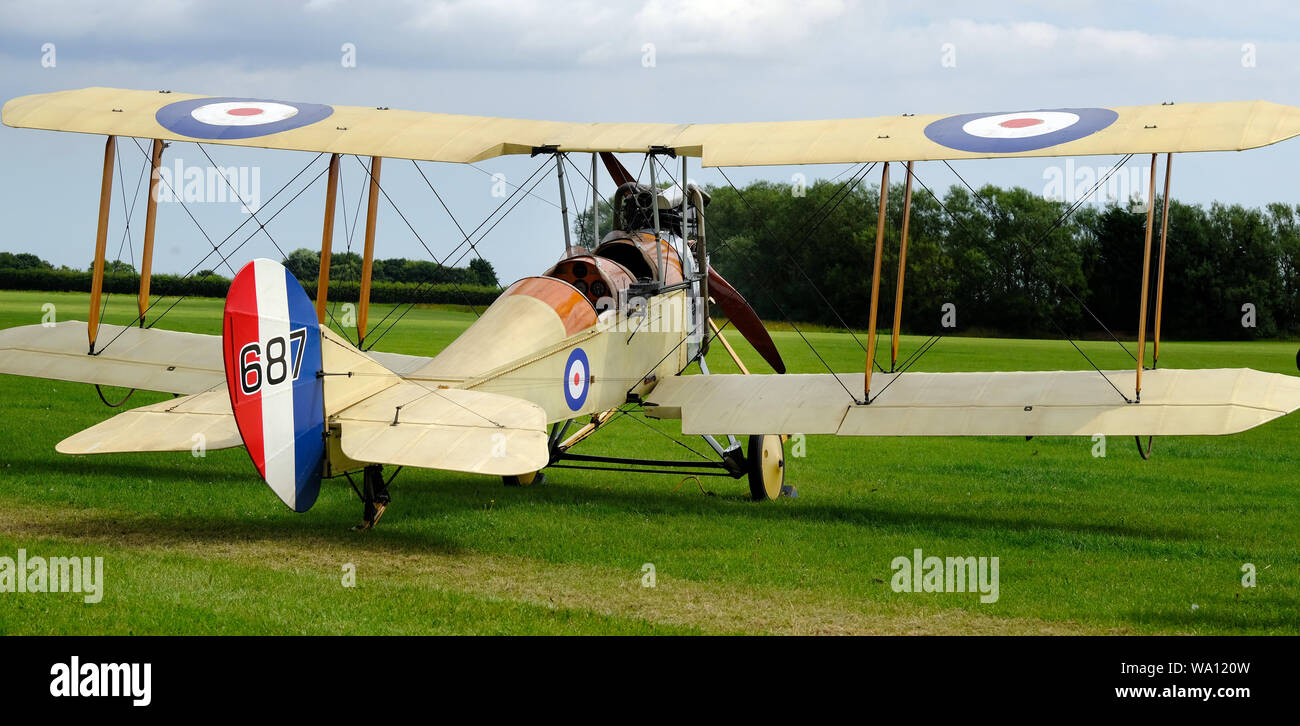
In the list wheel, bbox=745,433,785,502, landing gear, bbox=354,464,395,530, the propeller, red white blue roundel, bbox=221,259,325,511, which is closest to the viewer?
red white blue roundel, bbox=221,259,325,511

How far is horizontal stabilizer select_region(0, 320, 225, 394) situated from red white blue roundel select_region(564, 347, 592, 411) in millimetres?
3279

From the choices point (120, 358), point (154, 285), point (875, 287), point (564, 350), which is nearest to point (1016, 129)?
point (875, 287)

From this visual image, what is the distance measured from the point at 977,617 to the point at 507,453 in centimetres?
274

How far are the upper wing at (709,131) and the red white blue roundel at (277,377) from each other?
2998mm

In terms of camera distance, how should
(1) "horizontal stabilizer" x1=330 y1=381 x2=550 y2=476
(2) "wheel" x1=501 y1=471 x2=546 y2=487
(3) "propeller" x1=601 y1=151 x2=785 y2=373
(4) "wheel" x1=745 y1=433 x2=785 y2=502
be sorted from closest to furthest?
(1) "horizontal stabilizer" x1=330 y1=381 x2=550 y2=476, (4) "wheel" x1=745 y1=433 x2=785 y2=502, (2) "wheel" x1=501 y1=471 x2=546 y2=487, (3) "propeller" x1=601 y1=151 x2=785 y2=373

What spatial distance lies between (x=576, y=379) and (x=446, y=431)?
2285 mm

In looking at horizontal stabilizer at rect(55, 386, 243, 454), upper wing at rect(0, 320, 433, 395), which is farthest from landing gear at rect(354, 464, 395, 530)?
upper wing at rect(0, 320, 433, 395)

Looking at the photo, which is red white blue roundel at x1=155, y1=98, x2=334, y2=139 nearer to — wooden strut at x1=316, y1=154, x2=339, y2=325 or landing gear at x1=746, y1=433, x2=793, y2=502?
wooden strut at x1=316, y1=154, x2=339, y2=325

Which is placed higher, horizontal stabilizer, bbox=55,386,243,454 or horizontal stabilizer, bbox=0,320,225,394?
horizontal stabilizer, bbox=0,320,225,394

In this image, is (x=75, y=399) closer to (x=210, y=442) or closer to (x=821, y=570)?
(x=210, y=442)

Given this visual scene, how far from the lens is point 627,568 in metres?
8.16

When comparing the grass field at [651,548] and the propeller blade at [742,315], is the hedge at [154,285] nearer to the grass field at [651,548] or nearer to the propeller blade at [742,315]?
the propeller blade at [742,315]

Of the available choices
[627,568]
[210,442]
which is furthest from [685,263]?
[210,442]

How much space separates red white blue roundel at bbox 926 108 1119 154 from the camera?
9423 millimetres
